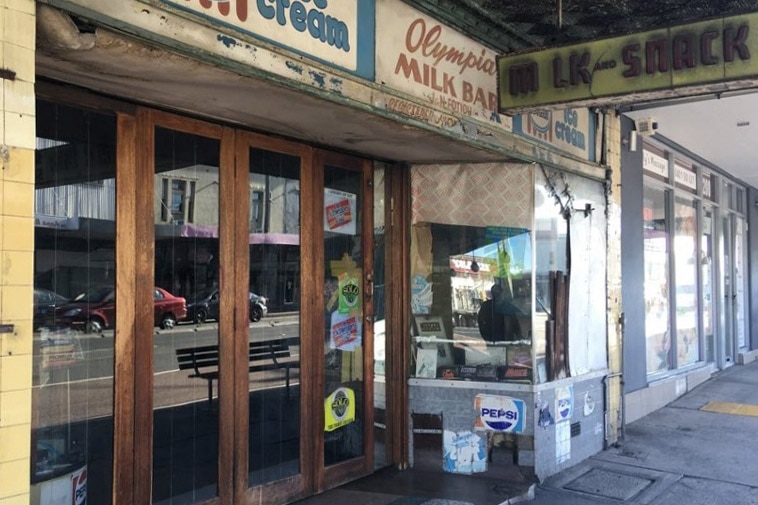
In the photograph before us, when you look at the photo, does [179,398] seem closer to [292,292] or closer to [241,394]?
[241,394]

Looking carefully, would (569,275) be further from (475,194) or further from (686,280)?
(686,280)

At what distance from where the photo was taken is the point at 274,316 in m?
4.59

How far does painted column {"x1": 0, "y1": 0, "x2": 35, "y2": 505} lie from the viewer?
229cm

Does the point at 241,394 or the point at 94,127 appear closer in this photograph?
the point at 94,127

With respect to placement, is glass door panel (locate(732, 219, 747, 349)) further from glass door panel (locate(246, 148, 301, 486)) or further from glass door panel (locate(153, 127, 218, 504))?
glass door panel (locate(153, 127, 218, 504))

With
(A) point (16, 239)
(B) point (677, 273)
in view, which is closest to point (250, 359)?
(A) point (16, 239)

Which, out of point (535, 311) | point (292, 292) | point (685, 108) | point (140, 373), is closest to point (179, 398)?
point (140, 373)

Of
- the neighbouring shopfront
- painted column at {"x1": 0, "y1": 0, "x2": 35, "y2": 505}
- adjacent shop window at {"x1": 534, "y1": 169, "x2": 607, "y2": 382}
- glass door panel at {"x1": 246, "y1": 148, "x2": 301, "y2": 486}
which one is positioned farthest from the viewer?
the neighbouring shopfront

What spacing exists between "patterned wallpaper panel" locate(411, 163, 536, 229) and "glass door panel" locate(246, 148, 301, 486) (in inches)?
51.3

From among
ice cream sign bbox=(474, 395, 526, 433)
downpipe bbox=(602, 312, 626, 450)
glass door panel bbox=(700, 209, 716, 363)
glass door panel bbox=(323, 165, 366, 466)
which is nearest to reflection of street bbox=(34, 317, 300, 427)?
glass door panel bbox=(323, 165, 366, 466)

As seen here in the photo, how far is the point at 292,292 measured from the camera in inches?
187

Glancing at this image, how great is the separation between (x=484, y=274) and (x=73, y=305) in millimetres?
3391

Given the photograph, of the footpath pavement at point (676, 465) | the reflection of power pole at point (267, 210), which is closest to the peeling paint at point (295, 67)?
the reflection of power pole at point (267, 210)

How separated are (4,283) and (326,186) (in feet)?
9.69
